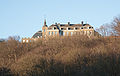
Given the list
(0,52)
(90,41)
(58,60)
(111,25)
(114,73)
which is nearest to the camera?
(114,73)

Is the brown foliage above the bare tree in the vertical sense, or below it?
below

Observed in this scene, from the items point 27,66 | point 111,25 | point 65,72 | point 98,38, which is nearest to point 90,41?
point 98,38

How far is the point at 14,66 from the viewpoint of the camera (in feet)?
64.3

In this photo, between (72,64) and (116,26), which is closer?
(72,64)

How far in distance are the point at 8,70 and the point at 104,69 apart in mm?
8234

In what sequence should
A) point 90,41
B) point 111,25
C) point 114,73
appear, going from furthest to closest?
point 111,25 < point 90,41 < point 114,73

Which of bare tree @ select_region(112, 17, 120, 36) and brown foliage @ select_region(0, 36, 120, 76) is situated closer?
brown foliage @ select_region(0, 36, 120, 76)

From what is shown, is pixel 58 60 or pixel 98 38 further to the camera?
pixel 98 38

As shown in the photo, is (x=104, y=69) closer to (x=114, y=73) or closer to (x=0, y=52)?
(x=114, y=73)

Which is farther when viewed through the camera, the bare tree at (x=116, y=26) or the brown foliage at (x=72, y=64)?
the bare tree at (x=116, y=26)

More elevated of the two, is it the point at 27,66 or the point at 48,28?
the point at 48,28

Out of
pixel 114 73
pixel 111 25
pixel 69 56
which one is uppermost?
pixel 111 25

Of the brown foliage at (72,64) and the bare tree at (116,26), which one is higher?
the bare tree at (116,26)

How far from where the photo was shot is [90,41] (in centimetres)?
3331
